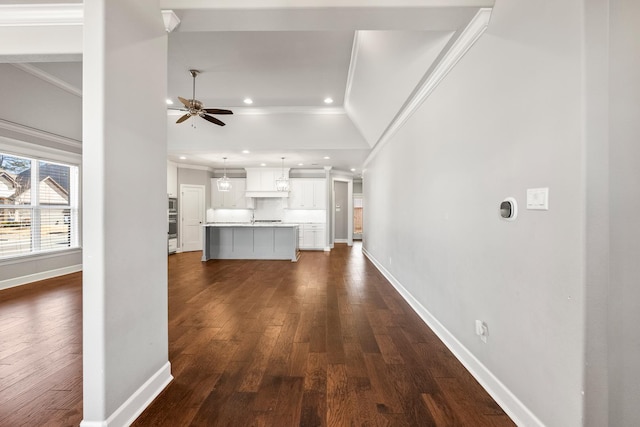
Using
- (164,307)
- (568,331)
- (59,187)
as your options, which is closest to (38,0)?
(164,307)

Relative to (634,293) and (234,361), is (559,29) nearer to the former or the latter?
(634,293)

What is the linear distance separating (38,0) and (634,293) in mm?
3516

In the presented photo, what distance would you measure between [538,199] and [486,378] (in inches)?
49.3

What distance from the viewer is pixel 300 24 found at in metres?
2.00

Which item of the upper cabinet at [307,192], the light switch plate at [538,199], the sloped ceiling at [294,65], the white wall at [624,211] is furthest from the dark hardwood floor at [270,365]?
the upper cabinet at [307,192]

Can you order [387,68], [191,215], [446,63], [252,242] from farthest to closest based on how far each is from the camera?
1. [191,215]
2. [252,242]
3. [387,68]
4. [446,63]

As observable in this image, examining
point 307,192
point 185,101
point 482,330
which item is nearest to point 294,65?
point 185,101

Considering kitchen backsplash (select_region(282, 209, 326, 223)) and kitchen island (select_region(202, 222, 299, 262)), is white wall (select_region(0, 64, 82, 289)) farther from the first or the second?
kitchen backsplash (select_region(282, 209, 326, 223))

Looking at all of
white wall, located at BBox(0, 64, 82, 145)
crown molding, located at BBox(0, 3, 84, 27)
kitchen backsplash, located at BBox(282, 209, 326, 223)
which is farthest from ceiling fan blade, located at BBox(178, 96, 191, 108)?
kitchen backsplash, located at BBox(282, 209, 326, 223)

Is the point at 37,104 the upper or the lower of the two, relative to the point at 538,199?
upper

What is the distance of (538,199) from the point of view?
1.42 m

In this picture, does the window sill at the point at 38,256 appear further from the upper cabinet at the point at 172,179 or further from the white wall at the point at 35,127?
the upper cabinet at the point at 172,179

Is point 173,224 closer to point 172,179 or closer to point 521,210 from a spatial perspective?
point 172,179

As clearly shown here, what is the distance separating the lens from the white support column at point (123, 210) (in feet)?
4.52
